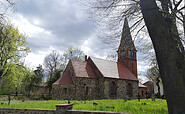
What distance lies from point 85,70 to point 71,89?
4062 millimetres

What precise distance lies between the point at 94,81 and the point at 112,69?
4.77 m

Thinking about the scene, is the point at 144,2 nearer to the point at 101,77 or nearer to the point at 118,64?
the point at 101,77

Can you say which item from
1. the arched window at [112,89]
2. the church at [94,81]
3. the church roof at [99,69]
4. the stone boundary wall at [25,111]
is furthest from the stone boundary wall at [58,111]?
the arched window at [112,89]

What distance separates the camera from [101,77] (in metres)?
24.1

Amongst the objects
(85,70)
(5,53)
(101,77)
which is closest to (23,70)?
(5,53)

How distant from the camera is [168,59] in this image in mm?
4449

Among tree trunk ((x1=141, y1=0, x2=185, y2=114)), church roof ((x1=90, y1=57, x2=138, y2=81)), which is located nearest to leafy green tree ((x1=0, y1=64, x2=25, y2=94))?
church roof ((x1=90, y1=57, x2=138, y2=81))

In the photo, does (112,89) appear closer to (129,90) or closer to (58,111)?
(129,90)

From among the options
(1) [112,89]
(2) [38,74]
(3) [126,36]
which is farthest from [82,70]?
(3) [126,36]

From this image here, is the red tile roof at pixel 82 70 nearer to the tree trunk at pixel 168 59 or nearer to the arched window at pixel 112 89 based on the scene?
the arched window at pixel 112 89

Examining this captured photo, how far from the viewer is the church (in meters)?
21.9

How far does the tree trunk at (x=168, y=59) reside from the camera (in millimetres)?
4199

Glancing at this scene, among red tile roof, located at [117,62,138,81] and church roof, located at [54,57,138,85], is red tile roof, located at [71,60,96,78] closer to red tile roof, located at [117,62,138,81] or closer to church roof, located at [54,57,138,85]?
church roof, located at [54,57,138,85]

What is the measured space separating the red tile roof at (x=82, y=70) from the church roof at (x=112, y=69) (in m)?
1.53
